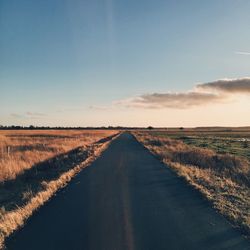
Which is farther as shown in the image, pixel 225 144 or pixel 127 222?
pixel 225 144

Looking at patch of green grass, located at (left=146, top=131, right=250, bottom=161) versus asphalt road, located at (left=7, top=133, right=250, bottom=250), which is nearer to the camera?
asphalt road, located at (left=7, top=133, right=250, bottom=250)

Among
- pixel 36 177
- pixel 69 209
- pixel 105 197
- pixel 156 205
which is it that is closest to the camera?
pixel 69 209

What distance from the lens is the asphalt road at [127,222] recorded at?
6055 mm

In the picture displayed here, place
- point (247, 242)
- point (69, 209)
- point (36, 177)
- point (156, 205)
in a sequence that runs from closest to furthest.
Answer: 1. point (247, 242)
2. point (69, 209)
3. point (156, 205)
4. point (36, 177)

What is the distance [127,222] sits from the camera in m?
7.46

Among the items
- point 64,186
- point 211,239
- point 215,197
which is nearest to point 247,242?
point 211,239

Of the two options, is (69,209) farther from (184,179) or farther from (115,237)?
(184,179)

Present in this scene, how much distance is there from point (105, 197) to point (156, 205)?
1.73 m

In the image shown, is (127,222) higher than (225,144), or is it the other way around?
(127,222)

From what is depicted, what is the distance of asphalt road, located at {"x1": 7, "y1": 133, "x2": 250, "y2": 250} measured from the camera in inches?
238

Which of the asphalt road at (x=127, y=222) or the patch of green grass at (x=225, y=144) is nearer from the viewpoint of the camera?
the asphalt road at (x=127, y=222)

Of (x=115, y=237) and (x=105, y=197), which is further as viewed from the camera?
(x=105, y=197)

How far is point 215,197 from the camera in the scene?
10.3 meters

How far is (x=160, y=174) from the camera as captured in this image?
50.7 feet
